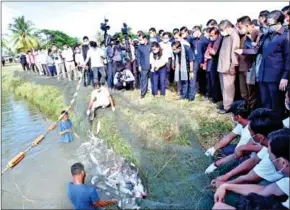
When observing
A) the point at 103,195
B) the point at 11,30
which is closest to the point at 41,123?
the point at 103,195

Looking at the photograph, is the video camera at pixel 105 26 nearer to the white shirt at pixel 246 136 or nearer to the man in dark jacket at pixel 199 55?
the man in dark jacket at pixel 199 55

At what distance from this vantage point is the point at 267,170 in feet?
10.8

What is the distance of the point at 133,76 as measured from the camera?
10.1 metres

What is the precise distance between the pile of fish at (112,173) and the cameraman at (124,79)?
2.47 meters

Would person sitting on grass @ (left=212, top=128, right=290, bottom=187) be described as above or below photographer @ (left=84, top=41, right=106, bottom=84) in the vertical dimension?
below

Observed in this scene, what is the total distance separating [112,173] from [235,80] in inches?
123

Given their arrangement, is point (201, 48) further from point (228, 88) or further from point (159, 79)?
point (159, 79)

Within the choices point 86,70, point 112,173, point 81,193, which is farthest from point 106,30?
point 81,193

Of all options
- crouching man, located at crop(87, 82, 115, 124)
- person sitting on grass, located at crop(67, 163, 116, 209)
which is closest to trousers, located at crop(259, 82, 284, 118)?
person sitting on grass, located at crop(67, 163, 116, 209)

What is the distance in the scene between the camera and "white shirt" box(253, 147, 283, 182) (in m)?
3.24

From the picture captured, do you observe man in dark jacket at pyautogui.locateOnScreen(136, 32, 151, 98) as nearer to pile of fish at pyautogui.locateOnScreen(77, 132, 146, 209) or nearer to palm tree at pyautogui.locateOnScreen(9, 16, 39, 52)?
pile of fish at pyautogui.locateOnScreen(77, 132, 146, 209)

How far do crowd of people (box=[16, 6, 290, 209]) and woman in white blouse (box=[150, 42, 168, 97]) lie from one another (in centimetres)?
3

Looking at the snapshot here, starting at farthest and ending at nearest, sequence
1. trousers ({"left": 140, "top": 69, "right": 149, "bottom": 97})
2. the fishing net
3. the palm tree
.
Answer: the palm tree, trousers ({"left": 140, "top": 69, "right": 149, "bottom": 97}), the fishing net

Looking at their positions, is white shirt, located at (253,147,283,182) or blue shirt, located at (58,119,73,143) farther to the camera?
blue shirt, located at (58,119,73,143)
